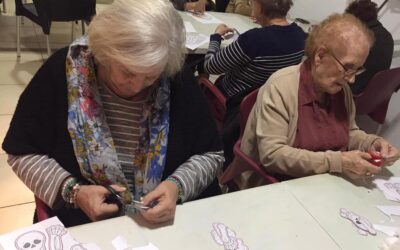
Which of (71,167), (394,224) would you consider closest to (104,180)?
(71,167)

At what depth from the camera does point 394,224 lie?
1.24 m

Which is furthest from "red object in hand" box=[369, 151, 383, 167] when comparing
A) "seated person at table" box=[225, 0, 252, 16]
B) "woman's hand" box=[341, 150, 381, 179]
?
"seated person at table" box=[225, 0, 252, 16]

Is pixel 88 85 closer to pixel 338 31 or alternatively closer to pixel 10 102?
pixel 338 31

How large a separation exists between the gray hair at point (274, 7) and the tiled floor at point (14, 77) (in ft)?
2.88

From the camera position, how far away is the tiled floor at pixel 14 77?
2006 millimetres

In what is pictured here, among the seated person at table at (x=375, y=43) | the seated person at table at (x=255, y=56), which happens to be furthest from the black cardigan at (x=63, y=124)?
the seated person at table at (x=375, y=43)

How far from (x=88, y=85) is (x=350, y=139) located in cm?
118

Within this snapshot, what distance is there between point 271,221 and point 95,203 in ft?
1.67

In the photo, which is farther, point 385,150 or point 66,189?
point 385,150

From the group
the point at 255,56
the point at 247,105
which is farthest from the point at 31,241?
the point at 255,56

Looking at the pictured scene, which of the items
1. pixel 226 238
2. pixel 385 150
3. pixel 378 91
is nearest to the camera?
pixel 226 238

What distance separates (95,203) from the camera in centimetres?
107

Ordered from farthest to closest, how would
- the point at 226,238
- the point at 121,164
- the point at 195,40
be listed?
the point at 195,40 < the point at 121,164 < the point at 226,238

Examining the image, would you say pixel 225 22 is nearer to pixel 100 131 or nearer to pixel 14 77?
pixel 14 77
